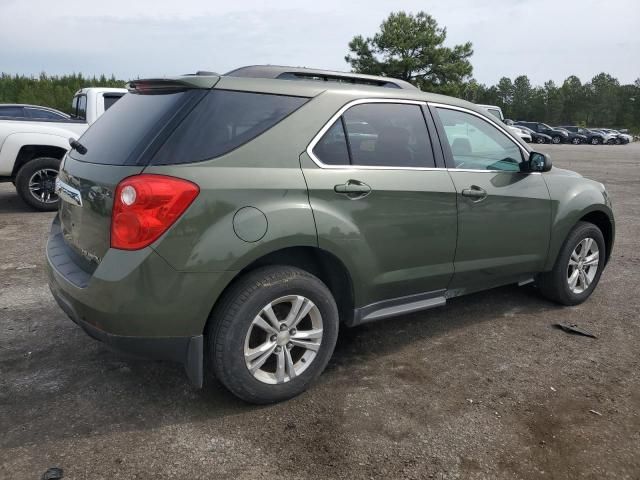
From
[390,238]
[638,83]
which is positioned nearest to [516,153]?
[390,238]

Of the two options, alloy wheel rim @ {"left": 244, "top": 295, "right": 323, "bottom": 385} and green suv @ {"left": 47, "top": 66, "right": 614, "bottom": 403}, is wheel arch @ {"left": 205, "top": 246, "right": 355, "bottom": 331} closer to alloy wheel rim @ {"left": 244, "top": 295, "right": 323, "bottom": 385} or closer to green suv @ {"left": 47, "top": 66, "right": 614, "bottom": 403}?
green suv @ {"left": 47, "top": 66, "right": 614, "bottom": 403}

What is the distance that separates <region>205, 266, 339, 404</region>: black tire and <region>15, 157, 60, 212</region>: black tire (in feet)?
19.7

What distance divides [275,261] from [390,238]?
0.71m

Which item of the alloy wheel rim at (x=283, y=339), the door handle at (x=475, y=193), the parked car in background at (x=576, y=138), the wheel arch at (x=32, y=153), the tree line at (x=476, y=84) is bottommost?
the alloy wheel rim at (x=283, y=339)

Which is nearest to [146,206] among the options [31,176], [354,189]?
[354,189]

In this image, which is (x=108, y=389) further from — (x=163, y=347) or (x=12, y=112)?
(x=12, y=112)

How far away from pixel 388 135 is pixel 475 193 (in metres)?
0.74

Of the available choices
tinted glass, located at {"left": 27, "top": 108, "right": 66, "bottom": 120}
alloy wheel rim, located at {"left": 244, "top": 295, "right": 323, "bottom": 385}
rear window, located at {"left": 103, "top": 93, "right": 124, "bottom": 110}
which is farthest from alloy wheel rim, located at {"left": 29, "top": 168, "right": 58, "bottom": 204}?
alloy wheel rim, located at {"left": 244, "top": 295, "right": 323, "bottom": 385}

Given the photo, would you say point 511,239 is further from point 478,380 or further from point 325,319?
point 325,319

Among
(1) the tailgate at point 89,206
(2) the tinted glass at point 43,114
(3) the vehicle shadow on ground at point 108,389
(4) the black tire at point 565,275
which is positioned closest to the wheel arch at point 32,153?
(2) the tinted glass at point 43,114

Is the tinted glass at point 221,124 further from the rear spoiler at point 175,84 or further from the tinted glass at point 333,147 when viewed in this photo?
the tinted glass at point 333,147

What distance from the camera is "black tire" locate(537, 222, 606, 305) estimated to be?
4.26 m

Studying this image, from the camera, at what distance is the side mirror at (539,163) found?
3895 mm

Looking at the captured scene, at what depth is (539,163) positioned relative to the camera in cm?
391
